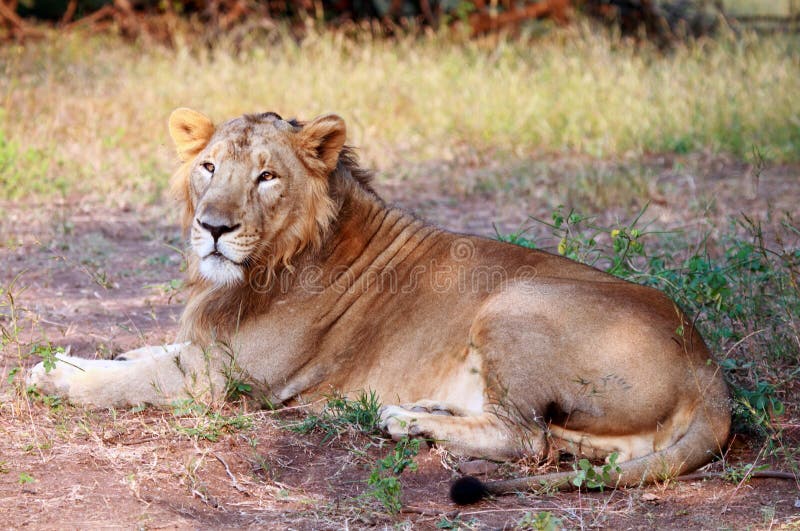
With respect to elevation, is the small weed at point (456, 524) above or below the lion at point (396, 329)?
below

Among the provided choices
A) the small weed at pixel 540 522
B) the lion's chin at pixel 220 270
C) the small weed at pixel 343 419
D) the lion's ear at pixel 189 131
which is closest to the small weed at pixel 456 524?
the small weed at pixel 540 522

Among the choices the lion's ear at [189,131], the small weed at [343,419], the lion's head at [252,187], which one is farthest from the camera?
the lion's ear at [189,131]

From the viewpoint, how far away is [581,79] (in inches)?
420

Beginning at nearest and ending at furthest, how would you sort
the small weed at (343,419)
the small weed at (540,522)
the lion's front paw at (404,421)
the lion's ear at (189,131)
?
the small weed at (540,522)
the lion's front paw at (404,421)
the small weed at (343,419)
the lion's ear at (189,131)

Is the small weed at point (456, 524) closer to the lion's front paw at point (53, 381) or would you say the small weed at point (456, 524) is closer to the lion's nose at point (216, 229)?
the lion's nose at point (216, 229)

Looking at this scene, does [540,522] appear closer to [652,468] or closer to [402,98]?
[652,468]

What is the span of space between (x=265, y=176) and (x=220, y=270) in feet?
1.51

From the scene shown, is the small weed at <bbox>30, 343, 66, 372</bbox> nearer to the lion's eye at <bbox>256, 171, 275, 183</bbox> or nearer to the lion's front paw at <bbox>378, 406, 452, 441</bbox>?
the lion's eye at <bbox>256, 171, 275, 183</bbox>

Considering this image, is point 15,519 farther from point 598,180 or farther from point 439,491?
point 598,180

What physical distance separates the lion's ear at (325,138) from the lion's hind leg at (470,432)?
1.21 metres

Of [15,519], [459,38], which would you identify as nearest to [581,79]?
→ [459,38]

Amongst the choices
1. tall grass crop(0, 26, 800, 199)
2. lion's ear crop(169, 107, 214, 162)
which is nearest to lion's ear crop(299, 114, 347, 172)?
lion's ear crop(169, 107, 214, 162)

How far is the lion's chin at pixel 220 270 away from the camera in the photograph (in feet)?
14.4

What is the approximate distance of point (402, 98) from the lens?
10.4 m
